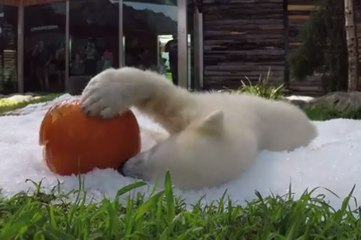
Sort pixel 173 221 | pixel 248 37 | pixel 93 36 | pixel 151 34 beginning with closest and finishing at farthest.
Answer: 1. pixel 173 221
2. pixel 248 37
3. pixel 151 34
4. pixel 93 36

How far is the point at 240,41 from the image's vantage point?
13.7 meters

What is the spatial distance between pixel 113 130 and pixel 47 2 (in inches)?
539

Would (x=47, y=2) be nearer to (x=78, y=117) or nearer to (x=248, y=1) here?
(x=248, y=1)

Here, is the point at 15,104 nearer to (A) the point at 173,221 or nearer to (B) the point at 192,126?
(B) the point at 192,126

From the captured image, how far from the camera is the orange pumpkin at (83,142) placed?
2.53m

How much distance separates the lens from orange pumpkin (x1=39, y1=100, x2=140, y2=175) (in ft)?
8.31

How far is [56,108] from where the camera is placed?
8.73 ft

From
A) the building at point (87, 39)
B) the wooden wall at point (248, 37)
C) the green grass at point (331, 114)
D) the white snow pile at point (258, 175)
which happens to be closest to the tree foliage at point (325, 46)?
the wooden wall at point (248, 37)

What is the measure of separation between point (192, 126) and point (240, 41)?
1152 centimetres

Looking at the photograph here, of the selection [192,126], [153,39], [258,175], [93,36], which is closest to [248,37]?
[153,39]

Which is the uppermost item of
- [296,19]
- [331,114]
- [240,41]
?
[296,19]

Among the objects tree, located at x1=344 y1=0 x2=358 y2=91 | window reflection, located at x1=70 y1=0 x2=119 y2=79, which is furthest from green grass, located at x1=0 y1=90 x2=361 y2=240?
window reflection, located at x1=70 y1=0 x2=119 y2=79

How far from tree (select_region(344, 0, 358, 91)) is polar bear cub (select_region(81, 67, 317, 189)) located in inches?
239

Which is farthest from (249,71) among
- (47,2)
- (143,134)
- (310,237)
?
(310,237)
